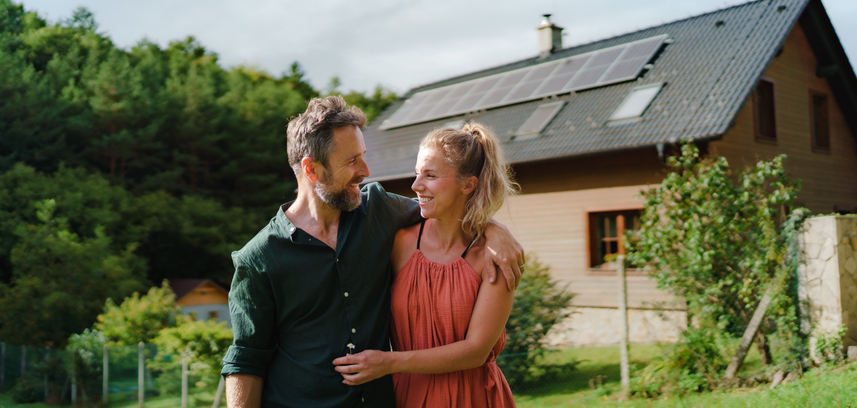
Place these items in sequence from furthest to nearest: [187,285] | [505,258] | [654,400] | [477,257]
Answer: [187,285] → [654,400] → [477,257] → [505,258]

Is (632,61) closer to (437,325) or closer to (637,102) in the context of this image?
(637,102)

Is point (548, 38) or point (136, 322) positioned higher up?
point (548, 38)

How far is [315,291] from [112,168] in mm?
27707

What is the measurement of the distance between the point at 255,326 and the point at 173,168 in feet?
98.3

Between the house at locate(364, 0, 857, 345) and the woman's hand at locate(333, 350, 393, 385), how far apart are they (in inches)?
353

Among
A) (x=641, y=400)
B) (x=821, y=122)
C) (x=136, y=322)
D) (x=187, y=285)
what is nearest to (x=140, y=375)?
(x=136, y=322)

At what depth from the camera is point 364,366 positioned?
94.5 inches

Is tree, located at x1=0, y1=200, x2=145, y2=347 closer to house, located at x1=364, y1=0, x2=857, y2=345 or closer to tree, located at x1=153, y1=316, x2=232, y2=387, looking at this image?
tree, located at x1=153, y1=316, x2=232, y2=387

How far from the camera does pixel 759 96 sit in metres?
14.2

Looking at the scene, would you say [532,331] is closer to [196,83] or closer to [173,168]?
[173,168]

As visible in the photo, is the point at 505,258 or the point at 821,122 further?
the point at 821,122

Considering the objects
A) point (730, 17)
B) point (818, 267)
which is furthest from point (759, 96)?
point (818, 267)

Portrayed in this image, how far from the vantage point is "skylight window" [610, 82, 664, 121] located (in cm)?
1330

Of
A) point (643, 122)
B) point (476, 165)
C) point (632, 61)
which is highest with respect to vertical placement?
point (632, 61)
